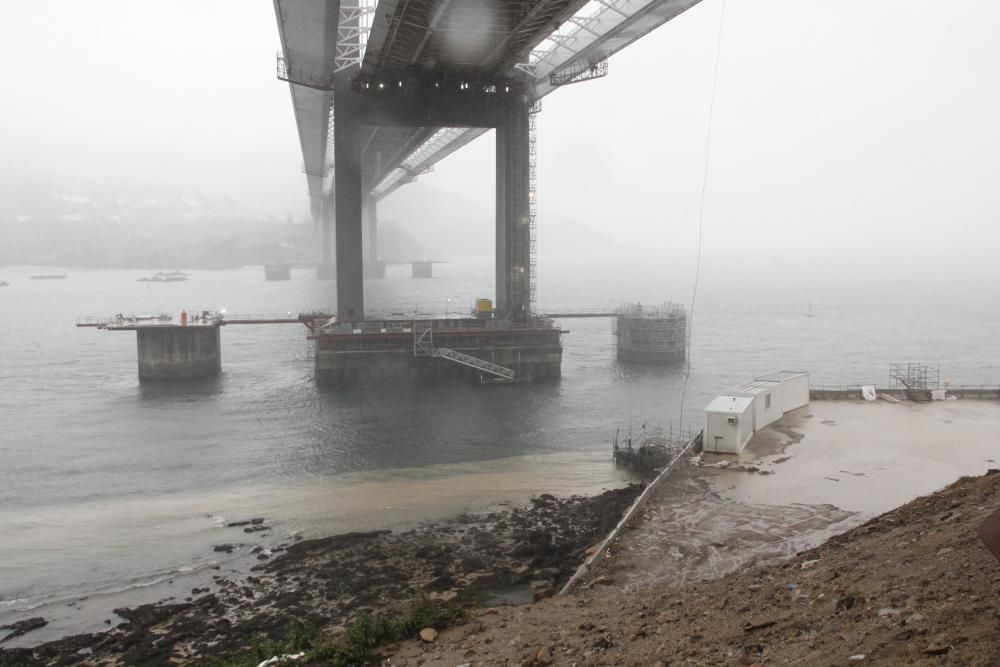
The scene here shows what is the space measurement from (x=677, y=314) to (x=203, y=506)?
3059 centimetres

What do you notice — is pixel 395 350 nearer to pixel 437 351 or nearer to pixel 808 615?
pixel 437 351

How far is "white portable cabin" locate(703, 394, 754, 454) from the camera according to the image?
17.1 m

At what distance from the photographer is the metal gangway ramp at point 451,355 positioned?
35750 mm

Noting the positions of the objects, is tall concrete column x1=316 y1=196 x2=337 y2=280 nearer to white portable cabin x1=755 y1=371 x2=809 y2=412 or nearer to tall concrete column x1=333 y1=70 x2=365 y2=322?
tall concrete column x1=333 y1=70 x2=365 y2=322

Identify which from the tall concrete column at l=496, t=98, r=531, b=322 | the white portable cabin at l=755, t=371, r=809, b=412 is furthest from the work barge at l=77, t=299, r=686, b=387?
the white portable cabin at l=755, t=371, r=809, b=412

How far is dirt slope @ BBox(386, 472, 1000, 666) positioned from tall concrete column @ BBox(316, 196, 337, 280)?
89207 millimetres

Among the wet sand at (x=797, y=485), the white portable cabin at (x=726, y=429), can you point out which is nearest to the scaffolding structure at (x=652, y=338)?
the wet sand at (x=797, y=485)

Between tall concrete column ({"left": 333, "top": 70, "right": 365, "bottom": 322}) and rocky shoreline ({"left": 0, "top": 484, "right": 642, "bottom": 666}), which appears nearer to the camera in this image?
rocky shoreline ({"left": 0, "top": 484, "right": 642, "bottom": 666})

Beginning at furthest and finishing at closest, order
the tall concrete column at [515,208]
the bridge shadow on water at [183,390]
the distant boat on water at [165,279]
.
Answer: the distant boat on water at [165,279] < the tall concrete column at [515,208] < the bridge shadow on water at [183,390]

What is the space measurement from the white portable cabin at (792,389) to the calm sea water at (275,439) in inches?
172

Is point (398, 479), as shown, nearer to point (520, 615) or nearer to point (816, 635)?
point (520, 615)

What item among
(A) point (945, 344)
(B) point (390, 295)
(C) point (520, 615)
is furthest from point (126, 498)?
(B) point (390, 295)

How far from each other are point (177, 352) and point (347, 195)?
9987 millimetres

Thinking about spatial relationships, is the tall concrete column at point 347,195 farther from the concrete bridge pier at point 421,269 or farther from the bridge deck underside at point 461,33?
the concrete bridge pier at point 421,269
